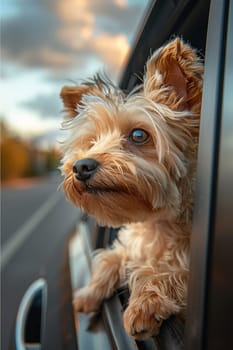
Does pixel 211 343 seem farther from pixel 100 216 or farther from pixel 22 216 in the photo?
pixel 22 216

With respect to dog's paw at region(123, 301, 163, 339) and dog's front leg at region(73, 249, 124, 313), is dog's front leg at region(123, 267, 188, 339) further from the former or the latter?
dog's front leg at region(73, 249, 124, 313)

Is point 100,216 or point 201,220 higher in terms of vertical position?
point 100,216

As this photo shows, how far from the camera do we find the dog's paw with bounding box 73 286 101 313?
2377 mm

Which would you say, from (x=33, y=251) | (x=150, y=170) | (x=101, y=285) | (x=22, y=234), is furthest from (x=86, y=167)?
(x=22, y=234)

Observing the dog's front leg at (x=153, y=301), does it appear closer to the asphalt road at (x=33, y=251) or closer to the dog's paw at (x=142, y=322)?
the dog's paw at (x=142, y=322)

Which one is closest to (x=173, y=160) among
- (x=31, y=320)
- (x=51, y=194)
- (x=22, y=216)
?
(x=31, y=320)

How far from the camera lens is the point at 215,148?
1.31m

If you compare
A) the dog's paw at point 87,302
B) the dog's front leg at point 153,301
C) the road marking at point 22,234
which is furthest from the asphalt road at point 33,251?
the dog's front leg at point 153,301

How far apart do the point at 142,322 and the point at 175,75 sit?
2.95 feet

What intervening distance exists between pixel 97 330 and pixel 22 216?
12.0 metres

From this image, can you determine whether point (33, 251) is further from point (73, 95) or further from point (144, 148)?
point (144, 148)

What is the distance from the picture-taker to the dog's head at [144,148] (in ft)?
6.61

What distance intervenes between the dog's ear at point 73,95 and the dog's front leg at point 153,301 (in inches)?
32.7

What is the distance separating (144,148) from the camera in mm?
2135
